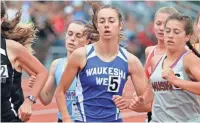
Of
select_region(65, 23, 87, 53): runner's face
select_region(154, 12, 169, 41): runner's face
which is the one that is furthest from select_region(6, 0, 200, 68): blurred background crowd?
select_region(154, 12, 169, 41): runner's face

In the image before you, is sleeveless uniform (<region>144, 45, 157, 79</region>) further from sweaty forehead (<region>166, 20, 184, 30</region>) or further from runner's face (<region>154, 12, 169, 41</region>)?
sweaty forehead (<region>166, 20, 184, 30</region>)

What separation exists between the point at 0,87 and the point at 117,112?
984 mm

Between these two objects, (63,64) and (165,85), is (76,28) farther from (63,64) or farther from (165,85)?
(165,85)

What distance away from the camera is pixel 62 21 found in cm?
1561

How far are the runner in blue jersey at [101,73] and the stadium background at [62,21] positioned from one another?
725 centimetres

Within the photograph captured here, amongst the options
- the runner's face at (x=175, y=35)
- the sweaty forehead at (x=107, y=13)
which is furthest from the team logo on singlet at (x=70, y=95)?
the runner's face at (x=175, y=35)

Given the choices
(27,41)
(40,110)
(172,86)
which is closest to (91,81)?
(172,86)

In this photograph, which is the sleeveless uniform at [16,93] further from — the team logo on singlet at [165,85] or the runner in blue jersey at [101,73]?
the team logo on singlet at [165,85]

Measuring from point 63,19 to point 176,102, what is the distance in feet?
35.6

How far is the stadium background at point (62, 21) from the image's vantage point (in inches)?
568

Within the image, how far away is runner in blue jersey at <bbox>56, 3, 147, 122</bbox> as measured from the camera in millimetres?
5168

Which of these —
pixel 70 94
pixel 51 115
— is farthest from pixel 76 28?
pixel 51 115

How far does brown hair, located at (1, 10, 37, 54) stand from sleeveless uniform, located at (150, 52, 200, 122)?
1.47 metres

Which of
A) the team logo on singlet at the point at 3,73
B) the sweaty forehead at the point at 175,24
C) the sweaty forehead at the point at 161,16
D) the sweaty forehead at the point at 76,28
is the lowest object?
the team logo on singlet at the point at 3,73
